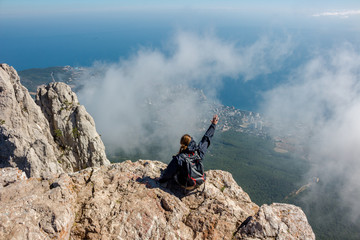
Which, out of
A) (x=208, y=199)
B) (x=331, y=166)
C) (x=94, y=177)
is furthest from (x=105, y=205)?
(x=331, y=166)

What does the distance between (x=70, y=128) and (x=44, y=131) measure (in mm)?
2954

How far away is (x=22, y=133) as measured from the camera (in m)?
19.3

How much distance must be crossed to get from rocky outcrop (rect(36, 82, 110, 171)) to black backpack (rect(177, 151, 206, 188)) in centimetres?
2214

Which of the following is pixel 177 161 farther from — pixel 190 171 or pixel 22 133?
pixel 22 133

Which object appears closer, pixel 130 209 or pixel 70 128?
pixel 130 209

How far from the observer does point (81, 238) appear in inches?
270

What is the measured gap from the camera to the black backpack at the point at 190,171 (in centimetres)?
884

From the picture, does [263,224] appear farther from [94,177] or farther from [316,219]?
[316,219]

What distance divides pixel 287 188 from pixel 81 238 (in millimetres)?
134233

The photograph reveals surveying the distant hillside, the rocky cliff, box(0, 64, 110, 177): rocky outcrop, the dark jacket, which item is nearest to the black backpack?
the dark jacket

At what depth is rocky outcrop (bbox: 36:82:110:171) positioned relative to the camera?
2641cm

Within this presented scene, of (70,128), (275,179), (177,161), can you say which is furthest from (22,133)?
(275,179)

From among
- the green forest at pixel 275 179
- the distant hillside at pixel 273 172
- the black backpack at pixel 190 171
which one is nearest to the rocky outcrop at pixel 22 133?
the black backpack at pixel 190 171

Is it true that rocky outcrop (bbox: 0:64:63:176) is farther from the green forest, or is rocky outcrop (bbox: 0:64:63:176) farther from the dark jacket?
the green forest
